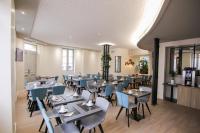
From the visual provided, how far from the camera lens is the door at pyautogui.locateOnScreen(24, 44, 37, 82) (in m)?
6.93

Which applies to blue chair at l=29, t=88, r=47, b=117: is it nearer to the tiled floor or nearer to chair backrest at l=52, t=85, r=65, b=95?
the tiled floor

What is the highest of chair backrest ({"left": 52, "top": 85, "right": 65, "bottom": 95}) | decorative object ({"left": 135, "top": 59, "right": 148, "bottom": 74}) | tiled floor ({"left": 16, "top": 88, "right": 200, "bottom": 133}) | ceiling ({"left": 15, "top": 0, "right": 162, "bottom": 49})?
ceiling ({"left": 15, "top": 0, "right": 162, "bottom": 49})

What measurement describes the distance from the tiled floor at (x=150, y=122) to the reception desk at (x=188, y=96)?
1.29 ft

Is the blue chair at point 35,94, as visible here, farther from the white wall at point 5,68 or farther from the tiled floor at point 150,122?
the white wall at point 5,68

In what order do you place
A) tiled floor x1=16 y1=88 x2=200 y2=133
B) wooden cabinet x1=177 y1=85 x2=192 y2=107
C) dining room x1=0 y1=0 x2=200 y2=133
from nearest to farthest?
dining room x1=0 y1=0 x2=200 y2=133, tiled floor x1=16 y1=88 x2=200 y2=133, wooden cabinet x1=177 y1=85 x2=192 y2=107

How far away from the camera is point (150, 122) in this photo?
3.46 m

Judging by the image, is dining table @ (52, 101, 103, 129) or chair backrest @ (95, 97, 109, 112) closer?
dining table @ (52, 101, 103, 129)

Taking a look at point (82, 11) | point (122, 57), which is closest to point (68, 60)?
point (122, 57)

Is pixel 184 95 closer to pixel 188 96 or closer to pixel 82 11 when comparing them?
pixel 188 96

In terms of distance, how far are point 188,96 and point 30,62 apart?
8035 mm

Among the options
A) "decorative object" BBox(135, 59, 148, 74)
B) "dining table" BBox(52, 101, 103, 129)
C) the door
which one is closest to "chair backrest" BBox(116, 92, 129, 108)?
"dining table" BBox(52, 101, 103, 129)

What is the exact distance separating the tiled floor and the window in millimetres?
6005

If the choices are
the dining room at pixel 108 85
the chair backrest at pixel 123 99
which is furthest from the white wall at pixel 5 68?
the chair backrest at pixel 123 99

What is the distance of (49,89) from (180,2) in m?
4.61
